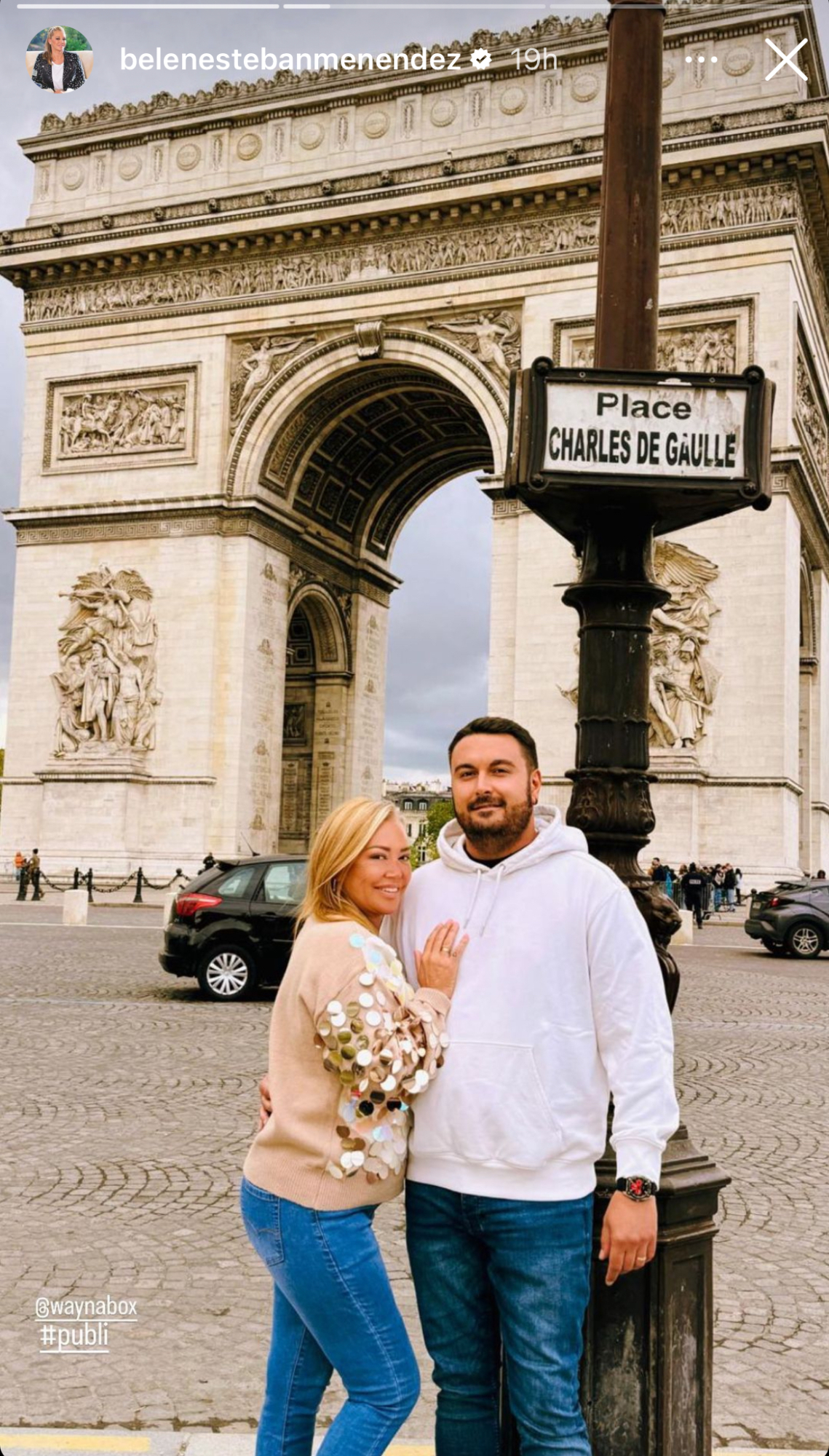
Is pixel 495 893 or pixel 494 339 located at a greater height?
pixel 494 339

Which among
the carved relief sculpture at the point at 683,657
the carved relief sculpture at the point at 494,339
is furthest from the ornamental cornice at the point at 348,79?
the carved relief sculpture at the point at 683,657

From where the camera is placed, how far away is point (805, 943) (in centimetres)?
1953

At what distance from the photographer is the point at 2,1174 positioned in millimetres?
5625

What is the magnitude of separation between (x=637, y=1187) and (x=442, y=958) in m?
0.53

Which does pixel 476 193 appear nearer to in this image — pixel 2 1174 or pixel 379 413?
pixel 379 413

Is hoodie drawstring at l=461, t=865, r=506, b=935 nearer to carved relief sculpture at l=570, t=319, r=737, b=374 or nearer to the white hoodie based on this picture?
the white hoodie

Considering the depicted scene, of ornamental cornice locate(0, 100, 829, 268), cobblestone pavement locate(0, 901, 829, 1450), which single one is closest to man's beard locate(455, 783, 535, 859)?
cobblestone pavement locate(0, 901, 829, 1450)

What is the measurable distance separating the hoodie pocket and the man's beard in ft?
1.23

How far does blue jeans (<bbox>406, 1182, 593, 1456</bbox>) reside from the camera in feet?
8.07

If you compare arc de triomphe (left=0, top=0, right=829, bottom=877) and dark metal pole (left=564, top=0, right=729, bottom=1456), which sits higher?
arc de triomphe (left=0, top=0, right=829, bottom=877)

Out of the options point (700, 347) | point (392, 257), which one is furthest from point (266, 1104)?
point (392, 257)

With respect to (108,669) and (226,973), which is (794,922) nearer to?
(226,973)

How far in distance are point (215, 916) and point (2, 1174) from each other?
20.7ft

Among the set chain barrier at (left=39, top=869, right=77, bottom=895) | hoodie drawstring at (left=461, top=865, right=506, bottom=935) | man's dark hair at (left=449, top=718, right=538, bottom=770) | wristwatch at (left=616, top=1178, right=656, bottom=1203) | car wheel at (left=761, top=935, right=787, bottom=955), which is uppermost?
man's dark hair at (left=449, top=718, right=538, bottom=770)
